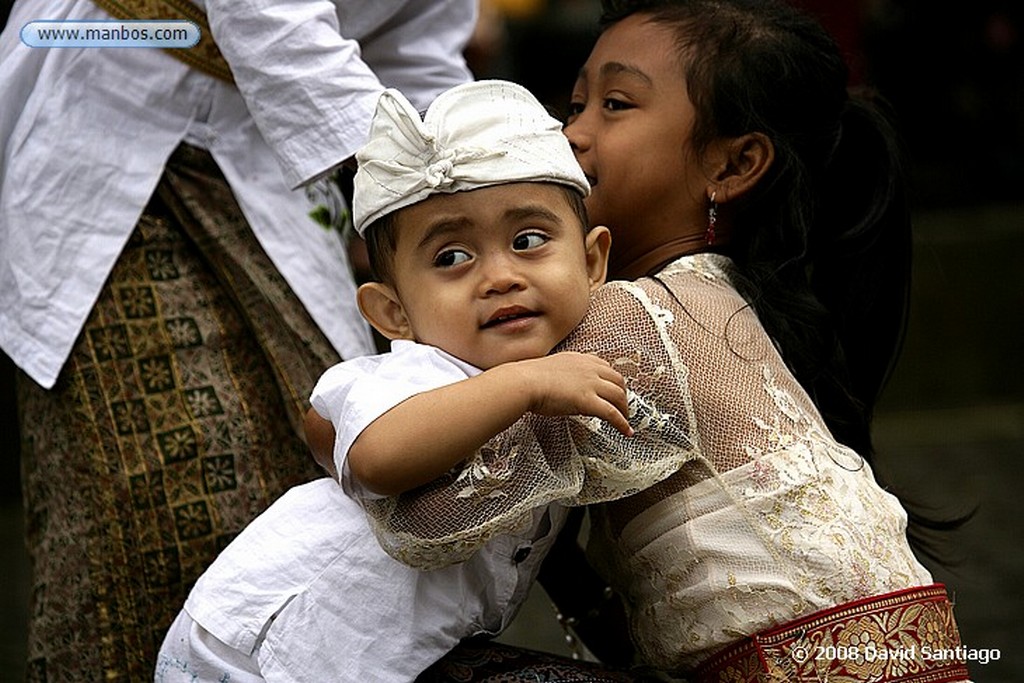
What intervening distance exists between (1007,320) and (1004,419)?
0.43 meters

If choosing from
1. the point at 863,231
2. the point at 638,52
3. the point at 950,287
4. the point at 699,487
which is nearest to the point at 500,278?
the point at 699,487

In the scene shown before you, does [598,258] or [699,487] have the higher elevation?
[598,258]

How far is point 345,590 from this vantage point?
2.09 meters

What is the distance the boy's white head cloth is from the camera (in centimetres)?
204

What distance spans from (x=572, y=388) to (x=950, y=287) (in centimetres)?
507

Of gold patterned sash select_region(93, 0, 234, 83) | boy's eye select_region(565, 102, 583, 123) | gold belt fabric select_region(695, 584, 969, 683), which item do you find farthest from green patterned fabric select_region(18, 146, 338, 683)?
gold belt fabric select_region(695, 584, 969, 683)

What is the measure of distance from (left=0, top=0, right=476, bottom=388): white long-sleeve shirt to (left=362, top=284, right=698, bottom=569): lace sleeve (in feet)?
2.10

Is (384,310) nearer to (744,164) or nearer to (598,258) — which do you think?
(598,258)

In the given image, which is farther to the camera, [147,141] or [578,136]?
[147,141]

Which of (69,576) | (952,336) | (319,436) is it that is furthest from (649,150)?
(952,336)

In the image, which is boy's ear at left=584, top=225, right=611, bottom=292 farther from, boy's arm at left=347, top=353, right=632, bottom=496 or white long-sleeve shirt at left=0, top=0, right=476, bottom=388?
white long-sleeve shirt at left=0, top=0, right=476, bottom=388

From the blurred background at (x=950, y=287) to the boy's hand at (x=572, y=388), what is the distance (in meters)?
1.48

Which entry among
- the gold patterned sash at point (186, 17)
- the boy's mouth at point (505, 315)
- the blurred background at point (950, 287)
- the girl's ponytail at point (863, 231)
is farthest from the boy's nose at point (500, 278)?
the blurred background at point (950, 287)

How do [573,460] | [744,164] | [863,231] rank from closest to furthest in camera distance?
[573,460] < [744,164] < [863,231]
